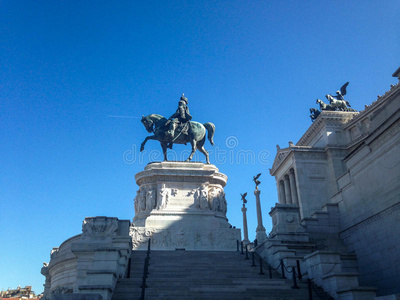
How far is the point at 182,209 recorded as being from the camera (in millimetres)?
25734

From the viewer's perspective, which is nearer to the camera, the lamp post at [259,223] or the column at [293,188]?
the lamp post at [259,223]

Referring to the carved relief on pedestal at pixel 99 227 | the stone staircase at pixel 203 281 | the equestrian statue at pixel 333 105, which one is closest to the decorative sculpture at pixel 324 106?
the equestrian statue at pixel 333 105

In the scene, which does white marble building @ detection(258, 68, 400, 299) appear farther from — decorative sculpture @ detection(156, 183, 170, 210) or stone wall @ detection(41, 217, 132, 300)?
decorative sculpture @ detection(156, 183, 170, 210)

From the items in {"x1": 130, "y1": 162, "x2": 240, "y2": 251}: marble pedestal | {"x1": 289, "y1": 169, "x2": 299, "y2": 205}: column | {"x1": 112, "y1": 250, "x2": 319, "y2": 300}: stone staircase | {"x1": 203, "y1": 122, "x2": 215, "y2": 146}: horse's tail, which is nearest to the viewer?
{"x1": 112, "y1": 250, "x2": 319, "y2": 300}: stone staircase

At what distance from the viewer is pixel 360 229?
66.4 ft

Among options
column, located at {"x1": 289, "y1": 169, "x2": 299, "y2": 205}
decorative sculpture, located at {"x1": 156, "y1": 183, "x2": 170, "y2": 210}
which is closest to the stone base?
decorative sculpture, located at {"x1": 156, "y1": 183, "x2": 170, "y2": 210}

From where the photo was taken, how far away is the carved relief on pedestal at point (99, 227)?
48.8 ft

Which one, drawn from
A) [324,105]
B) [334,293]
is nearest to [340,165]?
[324,105]

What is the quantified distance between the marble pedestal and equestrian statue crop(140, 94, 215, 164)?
2431 mm

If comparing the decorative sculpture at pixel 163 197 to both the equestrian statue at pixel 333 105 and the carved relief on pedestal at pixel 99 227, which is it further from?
the equestrian statue at pixel 333 105

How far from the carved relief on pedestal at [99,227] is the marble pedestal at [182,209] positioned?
28.2 feet

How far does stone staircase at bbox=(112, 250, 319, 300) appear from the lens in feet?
40.9

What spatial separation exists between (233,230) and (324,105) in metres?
31.6

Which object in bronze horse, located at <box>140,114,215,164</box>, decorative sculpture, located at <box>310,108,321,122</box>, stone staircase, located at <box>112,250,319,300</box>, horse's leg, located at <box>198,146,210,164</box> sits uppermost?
decorative sculpture, located at <box>310,108,321,122</box>
